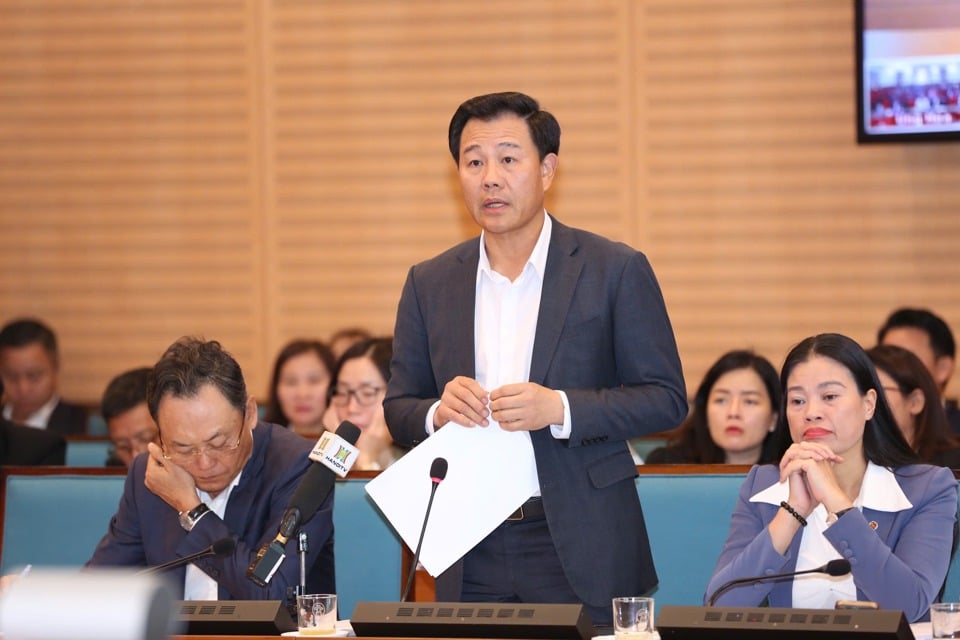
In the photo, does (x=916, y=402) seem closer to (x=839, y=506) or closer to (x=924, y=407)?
(x=924, y=407)

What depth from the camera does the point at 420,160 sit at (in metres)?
6.47

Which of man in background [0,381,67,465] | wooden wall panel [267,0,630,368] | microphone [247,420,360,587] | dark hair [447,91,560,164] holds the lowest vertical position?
man in background [0,381,67,465]

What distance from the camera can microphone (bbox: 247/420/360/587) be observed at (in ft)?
7.87

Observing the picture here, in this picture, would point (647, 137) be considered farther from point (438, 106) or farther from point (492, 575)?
point (492, 575)

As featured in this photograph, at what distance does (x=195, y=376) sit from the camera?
2.90 m

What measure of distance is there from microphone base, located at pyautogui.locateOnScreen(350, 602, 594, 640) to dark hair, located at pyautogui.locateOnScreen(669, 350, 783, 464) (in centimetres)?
226

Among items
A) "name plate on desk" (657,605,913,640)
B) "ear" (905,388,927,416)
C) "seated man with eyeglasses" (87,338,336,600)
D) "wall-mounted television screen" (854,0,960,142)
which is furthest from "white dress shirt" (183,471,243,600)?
"wall-mounted television screen" (854,0,960,142)

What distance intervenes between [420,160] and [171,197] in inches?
51.5

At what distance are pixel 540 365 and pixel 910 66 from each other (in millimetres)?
3695

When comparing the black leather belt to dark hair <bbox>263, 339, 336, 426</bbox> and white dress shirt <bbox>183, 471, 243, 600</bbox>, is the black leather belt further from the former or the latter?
dark hair <bbox>263, 339, 336, 426</bbox>

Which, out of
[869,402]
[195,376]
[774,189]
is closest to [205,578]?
[195,376]

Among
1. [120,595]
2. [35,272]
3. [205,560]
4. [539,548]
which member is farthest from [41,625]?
[35,272]

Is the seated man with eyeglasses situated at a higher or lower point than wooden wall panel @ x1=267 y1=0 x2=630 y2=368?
lower

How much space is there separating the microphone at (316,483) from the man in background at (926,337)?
3589mm
